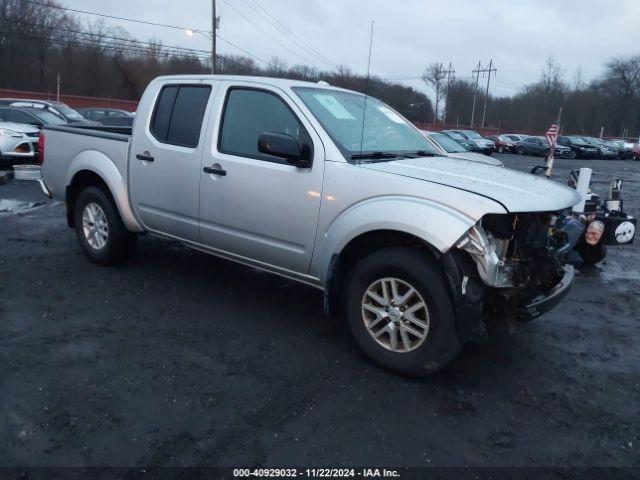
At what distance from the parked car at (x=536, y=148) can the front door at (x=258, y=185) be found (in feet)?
124

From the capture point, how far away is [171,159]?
4.73 meters

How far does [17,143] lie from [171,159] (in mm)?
9041

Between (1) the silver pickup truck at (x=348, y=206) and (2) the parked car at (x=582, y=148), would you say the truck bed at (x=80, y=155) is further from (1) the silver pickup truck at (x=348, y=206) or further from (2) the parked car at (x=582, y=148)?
(2) the parked car at (x=582, y=148)

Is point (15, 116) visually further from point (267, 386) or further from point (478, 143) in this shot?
point (478, 143)

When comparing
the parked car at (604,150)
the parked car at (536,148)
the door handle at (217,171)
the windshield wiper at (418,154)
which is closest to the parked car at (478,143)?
the parked car at (536,148)

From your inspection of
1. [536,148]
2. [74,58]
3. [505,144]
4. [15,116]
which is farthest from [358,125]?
[74,58]

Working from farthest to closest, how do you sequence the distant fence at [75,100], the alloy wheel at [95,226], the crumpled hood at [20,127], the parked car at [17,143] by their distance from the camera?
the distant fence at [75,100]
the crumpled hood at [20,127]
the parked car at [17,143]
the alloy wheel at [95,226]

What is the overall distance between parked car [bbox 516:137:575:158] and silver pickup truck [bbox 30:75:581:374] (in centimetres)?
3704

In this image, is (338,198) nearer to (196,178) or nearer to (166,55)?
(196,178)

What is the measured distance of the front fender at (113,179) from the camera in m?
5.19

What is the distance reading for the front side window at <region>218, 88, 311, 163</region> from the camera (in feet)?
13.7

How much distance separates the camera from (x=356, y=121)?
4367 mm

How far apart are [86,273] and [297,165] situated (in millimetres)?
2853

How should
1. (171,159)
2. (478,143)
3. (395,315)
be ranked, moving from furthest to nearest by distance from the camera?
(478,143) < (171,159) < (395,315)
